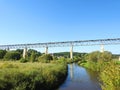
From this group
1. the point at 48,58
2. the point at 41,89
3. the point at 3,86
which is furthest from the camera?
the point at 48,58

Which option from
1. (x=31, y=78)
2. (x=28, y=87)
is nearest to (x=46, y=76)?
(x=31, y=78)

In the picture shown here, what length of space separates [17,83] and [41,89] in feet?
11.8

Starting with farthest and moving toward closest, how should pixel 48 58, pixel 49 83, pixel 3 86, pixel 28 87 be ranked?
pixel 48 58
pixel 49 83
pixel 28 87
pixel 3 86

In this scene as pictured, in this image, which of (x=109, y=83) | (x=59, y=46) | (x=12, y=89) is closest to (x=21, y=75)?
(x=12, y=89)

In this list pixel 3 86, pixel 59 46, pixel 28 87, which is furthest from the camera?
pixel 59 46

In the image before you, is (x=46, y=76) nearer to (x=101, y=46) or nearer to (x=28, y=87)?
(x=28, y=87)

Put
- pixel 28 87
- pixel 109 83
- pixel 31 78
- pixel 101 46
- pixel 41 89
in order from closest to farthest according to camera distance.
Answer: pixel 109 83 → pixel 28 87 → pixel 31 78 → pixel 41 89 → pixel 101 46

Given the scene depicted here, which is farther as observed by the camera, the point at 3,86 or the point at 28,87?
the point at 28,87

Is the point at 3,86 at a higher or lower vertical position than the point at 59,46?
lower

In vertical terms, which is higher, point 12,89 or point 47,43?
point 47,43

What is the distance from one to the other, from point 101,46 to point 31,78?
210 feet

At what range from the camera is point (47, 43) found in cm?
8638

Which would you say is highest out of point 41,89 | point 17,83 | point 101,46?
point 101,46

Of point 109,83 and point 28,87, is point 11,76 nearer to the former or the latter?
point 28,87
